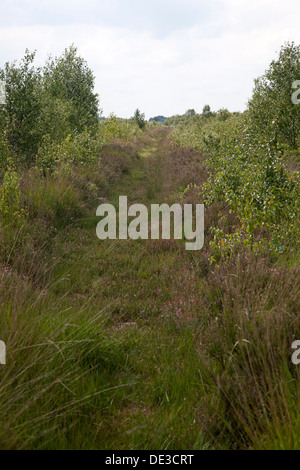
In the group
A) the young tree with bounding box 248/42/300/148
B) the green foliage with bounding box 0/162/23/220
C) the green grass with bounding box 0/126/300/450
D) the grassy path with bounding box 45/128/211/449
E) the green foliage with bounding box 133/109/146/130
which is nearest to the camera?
the green grass with bounding box 0/126/300/450

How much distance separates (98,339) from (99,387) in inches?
22.9

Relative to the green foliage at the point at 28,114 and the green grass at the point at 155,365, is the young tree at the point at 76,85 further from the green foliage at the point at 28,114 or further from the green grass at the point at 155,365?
the green grass at the point at 155,365

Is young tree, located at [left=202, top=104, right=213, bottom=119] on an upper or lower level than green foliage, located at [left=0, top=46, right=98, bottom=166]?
upper

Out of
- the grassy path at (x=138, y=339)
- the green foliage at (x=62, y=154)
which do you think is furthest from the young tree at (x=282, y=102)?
the grassy path at (x=138, y=339)

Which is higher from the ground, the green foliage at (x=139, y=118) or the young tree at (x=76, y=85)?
the green foliage at (x=139, y=118)

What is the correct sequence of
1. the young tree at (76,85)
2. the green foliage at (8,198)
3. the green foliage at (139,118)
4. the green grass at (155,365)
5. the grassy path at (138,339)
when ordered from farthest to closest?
the green foliage at (139,118) → the young tree at (76,85) → the green foliage at (8,198) → the grassy path at (138,339) → the green grass at (155,365)

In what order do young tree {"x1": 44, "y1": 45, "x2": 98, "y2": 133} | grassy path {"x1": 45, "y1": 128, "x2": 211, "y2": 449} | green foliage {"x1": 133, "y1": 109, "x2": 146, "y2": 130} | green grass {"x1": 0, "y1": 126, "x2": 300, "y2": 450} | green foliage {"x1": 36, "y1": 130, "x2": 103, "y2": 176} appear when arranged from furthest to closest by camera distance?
green foliage {"x1": 133, "y1": 109, "x2": 146, "y2": 130}
young tree {"x1": 44, "y1": 45, "x2": 98, "y2": 133}
green foliage {"x1": 36, "y1": 130, "x2": 103, "y2": 176}
grassy path {"x1": 45, "y1": 128, "x2": 211, "y2": 449}
green grass {"x1": 0, "y1": 126, "x2": 300, "y2": 450}

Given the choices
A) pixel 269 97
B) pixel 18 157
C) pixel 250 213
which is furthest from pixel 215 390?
pixel 269 97

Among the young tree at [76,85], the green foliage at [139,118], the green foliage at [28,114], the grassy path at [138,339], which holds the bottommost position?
the grassy path at [138,339]

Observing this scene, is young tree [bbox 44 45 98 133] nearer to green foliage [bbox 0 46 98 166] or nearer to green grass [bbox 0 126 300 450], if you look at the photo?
green foliage [bbox 0 46 98 166]

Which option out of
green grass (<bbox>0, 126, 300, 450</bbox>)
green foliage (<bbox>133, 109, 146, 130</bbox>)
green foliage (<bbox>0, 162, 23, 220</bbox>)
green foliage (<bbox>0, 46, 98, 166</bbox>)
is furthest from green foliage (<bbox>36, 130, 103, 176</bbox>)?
green foliage (<bbox>133, 109, 146, 130</bbox>)

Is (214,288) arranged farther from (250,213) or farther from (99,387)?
(99,387)

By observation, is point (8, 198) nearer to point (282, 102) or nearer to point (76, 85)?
point (282, 102)

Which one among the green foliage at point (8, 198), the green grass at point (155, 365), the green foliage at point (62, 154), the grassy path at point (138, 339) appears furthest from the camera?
the green foliage at point (62, 154)
